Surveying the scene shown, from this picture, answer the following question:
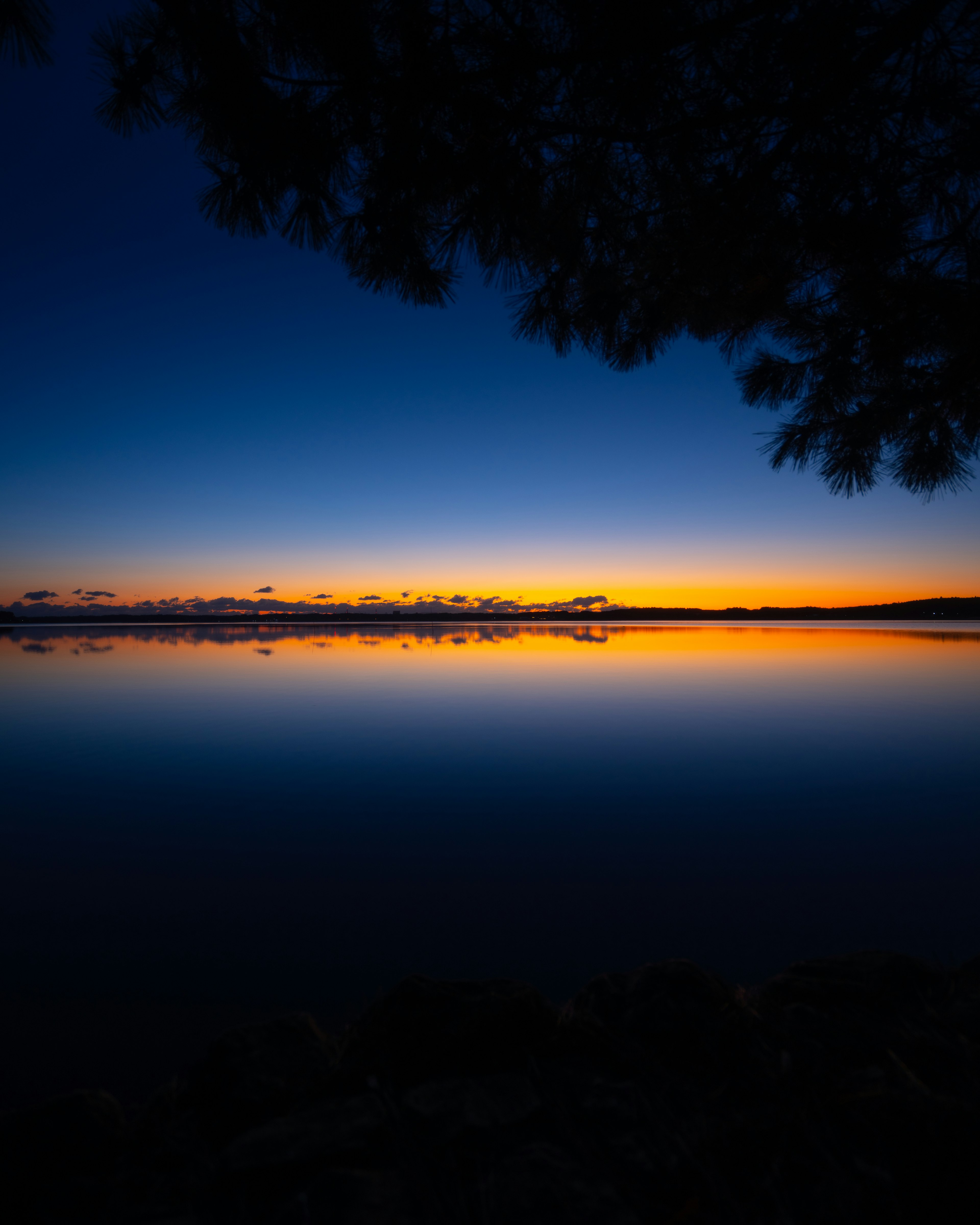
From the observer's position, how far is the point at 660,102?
281cm

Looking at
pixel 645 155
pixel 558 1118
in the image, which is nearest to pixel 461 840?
pixel 558 1118

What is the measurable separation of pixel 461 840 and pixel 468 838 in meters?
0.04

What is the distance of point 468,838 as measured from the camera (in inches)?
121

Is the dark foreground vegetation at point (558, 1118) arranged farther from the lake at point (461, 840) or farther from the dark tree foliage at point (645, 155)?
the dark tree foliage at point (645, 155)

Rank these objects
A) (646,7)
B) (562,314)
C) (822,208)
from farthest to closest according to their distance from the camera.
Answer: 1. (562,314)
2. (822,208)
3. (646,7)

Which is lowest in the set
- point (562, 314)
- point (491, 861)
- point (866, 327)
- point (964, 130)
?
point (491, 861)

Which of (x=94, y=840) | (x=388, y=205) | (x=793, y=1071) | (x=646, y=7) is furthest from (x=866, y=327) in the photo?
(x=94, y=840)

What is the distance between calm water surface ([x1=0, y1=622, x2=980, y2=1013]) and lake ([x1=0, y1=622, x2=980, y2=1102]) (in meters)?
0.02

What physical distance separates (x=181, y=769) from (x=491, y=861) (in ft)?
9.56

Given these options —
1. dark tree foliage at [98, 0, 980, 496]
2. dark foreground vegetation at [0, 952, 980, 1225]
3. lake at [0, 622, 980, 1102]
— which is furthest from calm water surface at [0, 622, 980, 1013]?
dark tree foliage at [98, 0, 980, 496]

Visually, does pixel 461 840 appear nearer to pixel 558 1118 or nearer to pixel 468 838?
pixel 468 838

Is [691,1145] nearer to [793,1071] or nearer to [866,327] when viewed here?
[793,1071]

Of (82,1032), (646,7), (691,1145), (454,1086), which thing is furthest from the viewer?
(646,7)

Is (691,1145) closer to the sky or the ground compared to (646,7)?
closer to the ground
